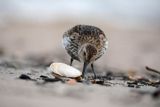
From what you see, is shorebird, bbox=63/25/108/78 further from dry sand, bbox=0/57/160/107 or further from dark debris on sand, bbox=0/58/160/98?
dry sand, bbox=0/57/160/107

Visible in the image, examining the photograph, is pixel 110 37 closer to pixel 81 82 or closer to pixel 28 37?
pixel 28 37

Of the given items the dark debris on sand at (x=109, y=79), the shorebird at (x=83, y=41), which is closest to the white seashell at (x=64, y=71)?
the dark debris on sand at (x=109, y=79)

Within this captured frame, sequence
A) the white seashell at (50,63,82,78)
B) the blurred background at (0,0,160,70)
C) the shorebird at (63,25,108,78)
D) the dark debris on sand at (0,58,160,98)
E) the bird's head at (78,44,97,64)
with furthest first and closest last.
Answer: the blurred background at (0,0,160,70) → the shorebird at (63,25,108,78) → the bird's head at (78,44,97,64) → the white seashell at (50,63,82,78) → the dark debris on sand at (0,58,160,98)

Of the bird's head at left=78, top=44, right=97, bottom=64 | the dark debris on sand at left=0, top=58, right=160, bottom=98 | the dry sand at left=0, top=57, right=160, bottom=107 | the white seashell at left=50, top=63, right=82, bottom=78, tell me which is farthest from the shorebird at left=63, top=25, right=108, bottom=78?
the dry sand at left=0, top=57, right=160, bottom=107

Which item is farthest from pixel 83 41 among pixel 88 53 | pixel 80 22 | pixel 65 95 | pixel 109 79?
pixel 80 22

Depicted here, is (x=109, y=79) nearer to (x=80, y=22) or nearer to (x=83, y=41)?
(x=83, y=41)

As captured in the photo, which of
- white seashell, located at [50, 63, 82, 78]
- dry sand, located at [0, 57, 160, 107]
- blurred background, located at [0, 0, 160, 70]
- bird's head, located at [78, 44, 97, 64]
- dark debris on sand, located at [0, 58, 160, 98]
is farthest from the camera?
blurred background, located at [0, 0, 160, 70]

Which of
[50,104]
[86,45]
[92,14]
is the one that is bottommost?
[50,104]

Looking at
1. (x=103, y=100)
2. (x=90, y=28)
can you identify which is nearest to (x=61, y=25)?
(x=90, y=28)

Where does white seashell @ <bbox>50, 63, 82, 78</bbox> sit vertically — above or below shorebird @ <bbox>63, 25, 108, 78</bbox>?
below
